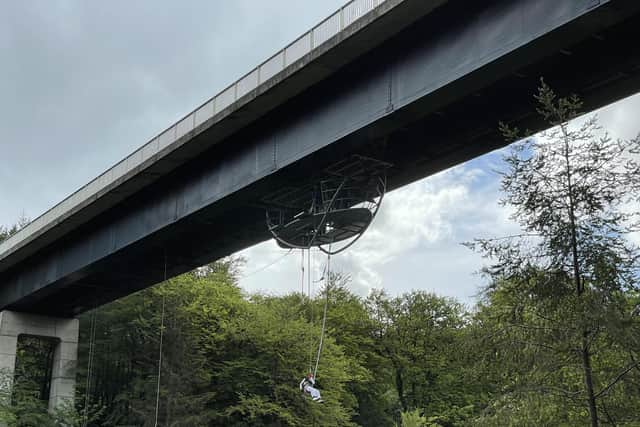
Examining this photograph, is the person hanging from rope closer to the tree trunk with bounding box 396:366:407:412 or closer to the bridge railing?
the bridge railing

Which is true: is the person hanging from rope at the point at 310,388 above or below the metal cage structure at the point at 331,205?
below

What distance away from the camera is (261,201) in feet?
72.5

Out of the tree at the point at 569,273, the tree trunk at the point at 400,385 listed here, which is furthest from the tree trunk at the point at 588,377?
the tree trunk at the point at 400,385

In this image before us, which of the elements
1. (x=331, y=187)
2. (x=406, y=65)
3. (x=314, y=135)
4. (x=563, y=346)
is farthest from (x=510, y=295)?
(x=331, y=187)

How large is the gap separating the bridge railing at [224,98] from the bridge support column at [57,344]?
23.2 ft

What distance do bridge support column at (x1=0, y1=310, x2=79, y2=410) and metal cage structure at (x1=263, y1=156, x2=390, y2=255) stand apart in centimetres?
1855

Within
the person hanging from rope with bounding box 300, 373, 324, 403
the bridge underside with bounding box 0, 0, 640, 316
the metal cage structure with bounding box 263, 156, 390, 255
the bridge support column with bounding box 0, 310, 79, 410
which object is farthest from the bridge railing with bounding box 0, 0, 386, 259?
the person hanging from rope with bounding box 300, 373, 324, 403

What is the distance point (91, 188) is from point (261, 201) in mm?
8053

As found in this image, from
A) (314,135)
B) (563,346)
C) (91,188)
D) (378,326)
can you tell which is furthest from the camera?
(378,326)

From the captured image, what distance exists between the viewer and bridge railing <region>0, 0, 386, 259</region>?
1667 centimetres

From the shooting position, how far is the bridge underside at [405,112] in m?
13.7

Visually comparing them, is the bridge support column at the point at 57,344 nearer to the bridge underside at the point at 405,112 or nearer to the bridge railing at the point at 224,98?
the bridge railing at the point at 224,98

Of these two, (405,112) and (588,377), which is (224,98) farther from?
(588,377)

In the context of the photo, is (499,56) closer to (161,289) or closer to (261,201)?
(261,201)
